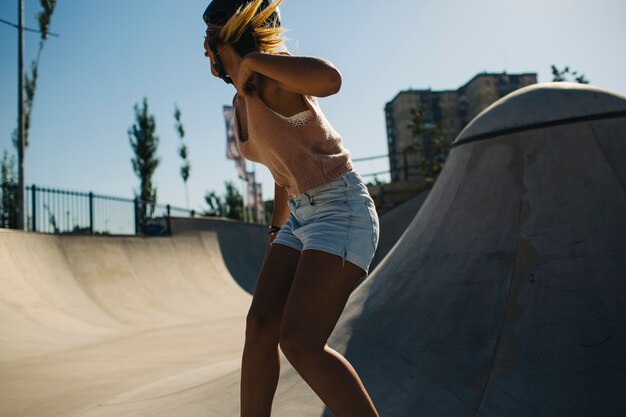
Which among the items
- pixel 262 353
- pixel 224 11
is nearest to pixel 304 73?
pixel 224 11

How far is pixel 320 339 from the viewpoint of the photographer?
5.05 ft

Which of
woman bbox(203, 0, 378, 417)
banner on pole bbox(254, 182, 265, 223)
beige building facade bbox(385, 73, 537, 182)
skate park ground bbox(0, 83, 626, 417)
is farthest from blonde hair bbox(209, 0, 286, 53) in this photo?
beige building facade bbox(385, 73, 537, 182)

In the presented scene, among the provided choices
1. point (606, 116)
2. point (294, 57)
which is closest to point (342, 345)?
point (294, 57)

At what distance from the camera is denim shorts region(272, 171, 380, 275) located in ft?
5.40

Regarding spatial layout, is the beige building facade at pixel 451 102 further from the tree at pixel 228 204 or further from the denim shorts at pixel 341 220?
the denim shorts at pixel 341 220

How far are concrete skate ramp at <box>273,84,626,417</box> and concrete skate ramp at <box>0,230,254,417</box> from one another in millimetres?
1107

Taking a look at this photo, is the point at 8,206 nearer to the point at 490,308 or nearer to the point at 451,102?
the point at 490,308

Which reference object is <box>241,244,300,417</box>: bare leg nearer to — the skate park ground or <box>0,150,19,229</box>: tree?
the skate park ground

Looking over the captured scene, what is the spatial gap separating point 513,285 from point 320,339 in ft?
6.13

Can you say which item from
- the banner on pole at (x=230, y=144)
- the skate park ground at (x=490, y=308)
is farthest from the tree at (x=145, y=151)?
the skate park ground at (x=490, y=308)

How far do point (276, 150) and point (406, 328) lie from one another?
6.13ft

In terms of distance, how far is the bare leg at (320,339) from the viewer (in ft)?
4.98

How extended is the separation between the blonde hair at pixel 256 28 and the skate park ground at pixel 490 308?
189 centimetres

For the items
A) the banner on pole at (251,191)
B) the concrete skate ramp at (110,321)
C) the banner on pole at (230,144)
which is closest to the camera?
the concrete skate ramp at (110,321)
